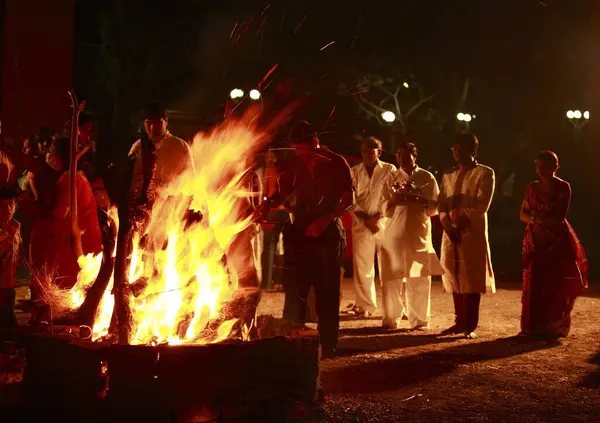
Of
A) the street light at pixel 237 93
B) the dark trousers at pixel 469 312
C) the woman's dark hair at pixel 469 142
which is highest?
the street light at pixel 237 93

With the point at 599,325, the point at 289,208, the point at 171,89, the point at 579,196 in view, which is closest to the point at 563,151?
the point at 579,196

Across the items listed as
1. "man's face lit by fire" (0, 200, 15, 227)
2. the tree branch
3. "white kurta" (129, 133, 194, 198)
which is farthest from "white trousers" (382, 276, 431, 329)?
the tree branch

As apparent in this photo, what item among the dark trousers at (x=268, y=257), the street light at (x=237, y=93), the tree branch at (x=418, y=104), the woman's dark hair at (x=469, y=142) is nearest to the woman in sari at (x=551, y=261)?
the woman's dark hair at (x=469, y=142)

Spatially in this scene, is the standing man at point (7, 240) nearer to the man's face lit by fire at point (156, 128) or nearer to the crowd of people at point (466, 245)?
the man's face lit by fire at point (156, 128)

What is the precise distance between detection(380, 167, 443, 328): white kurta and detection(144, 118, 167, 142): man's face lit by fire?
12.0 ft

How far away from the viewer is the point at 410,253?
9.45m

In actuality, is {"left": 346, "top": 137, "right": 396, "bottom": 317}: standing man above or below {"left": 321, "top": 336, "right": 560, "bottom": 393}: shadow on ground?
above

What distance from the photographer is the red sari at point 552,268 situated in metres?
8.98

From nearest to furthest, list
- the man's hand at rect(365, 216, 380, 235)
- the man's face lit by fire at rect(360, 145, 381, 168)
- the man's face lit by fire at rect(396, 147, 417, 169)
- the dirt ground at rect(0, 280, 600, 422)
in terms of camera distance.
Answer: the dirt ground at rect(0, 280, 600, 422) < the man's face lit by fire at rect(396, 147, 417, 169) < the man's hand at rect(365, 216, 380, 235) < the man's face lit by fire at rect(360, 145, 381, 168)

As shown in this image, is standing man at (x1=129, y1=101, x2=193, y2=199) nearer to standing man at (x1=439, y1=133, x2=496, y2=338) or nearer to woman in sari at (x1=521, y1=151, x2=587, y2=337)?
standing man at (x1=439, y1=133, x2=496, y2=338)

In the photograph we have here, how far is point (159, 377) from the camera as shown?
489cm

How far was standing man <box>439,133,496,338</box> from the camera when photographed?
9.05 metres

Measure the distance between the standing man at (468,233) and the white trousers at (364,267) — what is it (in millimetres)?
1380

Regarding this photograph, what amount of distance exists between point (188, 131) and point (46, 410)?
51.4 feet
